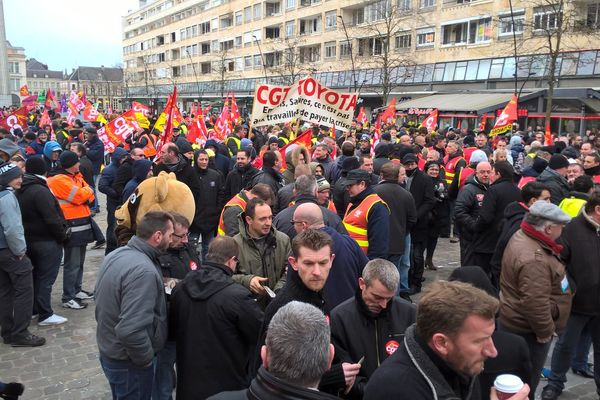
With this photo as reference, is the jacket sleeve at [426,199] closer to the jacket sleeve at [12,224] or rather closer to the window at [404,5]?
the jacket sleeve at [12,224]

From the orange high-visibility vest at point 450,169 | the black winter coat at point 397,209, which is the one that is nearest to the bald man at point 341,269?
the black winter coat at point 397,209

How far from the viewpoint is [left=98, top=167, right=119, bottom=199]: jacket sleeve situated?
865 cm

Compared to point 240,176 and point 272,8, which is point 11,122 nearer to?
point 240,176

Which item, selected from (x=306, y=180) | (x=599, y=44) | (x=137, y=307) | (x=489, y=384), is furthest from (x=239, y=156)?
(x=599, y=44)

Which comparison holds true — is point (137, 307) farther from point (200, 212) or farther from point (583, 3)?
point (583, 3)

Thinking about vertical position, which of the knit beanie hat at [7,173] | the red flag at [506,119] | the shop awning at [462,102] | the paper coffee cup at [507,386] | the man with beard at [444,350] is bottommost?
the paper coffee cup at [507,386]

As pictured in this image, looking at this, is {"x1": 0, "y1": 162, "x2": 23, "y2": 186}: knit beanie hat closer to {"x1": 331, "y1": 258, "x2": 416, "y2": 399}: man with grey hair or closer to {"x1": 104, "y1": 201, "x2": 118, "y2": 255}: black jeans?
{"x1": 104, "y1": 201, "x2": 118, "y2": 255}: black jeans

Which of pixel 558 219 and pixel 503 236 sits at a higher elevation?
pixel 558 219

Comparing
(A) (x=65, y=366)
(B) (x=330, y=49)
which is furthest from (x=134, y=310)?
(B) (x=330, y=49)

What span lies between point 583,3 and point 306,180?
32.2m

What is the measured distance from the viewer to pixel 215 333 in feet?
10.8

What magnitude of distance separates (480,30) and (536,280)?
3491 centimetres

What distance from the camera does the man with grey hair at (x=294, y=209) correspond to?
4.82 m

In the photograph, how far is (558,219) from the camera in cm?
389
